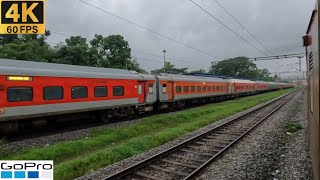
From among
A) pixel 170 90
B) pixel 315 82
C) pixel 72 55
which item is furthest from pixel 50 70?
pixel 72 55

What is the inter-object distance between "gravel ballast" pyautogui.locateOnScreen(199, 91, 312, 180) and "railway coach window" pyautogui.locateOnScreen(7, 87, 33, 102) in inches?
348

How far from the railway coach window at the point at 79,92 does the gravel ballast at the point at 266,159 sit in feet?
28.7

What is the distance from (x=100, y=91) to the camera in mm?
19031

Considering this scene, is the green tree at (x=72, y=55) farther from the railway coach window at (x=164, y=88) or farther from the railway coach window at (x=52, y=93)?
the railway coach window at (x=52, y=93)

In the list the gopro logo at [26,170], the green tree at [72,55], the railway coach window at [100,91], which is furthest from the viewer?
the green tree at [72,55]

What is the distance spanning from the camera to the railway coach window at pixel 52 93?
15.3 metres

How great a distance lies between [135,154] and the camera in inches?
456

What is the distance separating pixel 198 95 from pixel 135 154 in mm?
23761

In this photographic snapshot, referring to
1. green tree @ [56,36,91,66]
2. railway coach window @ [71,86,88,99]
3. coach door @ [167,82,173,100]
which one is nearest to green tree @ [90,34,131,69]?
green tree @ [56,36,91,66]

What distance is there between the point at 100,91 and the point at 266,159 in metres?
11.2

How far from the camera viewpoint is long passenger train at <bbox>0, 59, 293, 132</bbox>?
13852 mm

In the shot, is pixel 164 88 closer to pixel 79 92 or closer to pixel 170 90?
pixel 170 90

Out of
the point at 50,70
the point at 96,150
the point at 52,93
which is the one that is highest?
the point at 50,70

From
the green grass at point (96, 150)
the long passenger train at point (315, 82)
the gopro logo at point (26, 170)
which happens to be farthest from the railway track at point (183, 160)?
the long passenger train at point (315, 82)
